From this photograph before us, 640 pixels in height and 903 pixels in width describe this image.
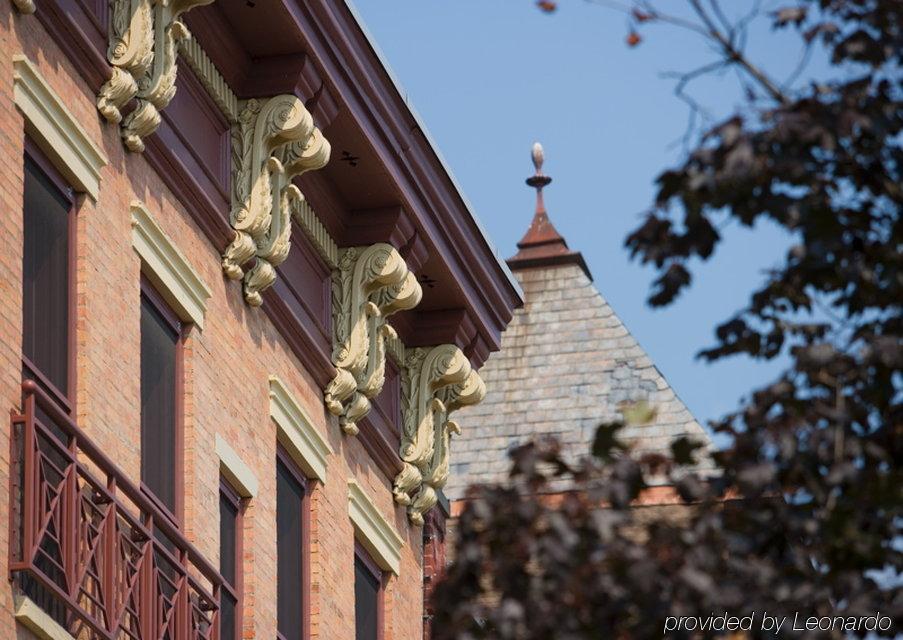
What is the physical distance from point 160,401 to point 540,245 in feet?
75.8

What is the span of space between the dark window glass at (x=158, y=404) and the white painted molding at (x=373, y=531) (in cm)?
413

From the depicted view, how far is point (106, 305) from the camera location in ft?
51.3

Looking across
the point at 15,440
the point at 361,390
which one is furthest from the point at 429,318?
the point at 15,440

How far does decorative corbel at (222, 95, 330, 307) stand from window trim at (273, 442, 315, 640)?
1.57 m

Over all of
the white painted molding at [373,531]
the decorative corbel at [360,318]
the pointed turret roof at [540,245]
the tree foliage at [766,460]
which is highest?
the pointed turret roof at [540,245]

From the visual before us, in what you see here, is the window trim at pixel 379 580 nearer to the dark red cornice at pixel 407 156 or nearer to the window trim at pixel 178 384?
the dark red cornice at pixel 407 156

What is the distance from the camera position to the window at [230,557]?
17719mm

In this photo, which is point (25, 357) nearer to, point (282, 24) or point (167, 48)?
point (167, 48)

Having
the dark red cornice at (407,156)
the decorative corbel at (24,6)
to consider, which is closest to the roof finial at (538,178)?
the dark red cornice at (407,156)

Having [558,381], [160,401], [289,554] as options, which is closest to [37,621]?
[160,401]

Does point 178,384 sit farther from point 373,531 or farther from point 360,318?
point 373,531

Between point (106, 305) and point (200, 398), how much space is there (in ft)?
6.20

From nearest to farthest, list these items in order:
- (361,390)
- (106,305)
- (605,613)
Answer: (605,613) < (106,305) < (361,390)

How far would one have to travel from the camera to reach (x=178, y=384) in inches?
675
